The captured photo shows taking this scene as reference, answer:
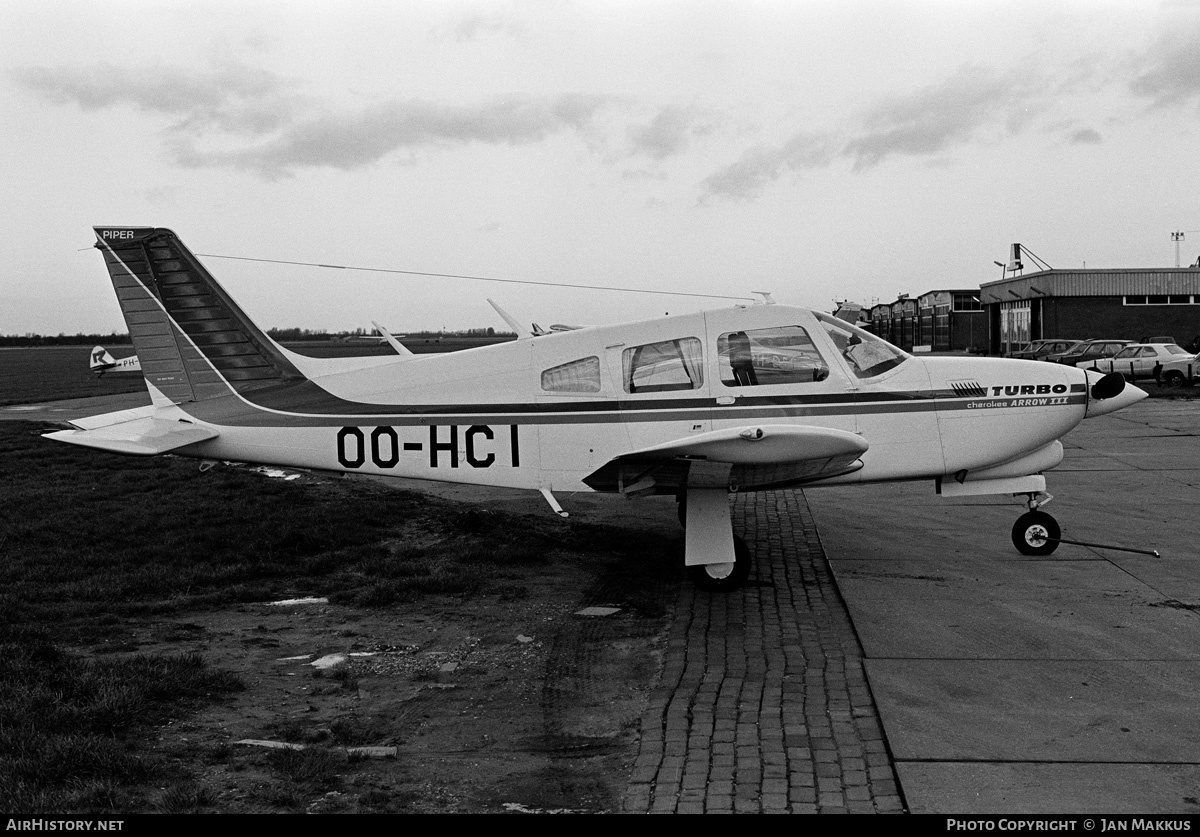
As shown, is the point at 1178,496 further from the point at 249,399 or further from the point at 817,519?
the point at 249,399

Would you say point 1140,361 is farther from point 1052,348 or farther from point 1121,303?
point 1121,303

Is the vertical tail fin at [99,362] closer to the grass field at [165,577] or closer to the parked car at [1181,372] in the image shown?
the grass field at [165,577]

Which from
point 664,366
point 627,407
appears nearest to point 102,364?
point 627,407

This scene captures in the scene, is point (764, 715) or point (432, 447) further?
point (432, 447)

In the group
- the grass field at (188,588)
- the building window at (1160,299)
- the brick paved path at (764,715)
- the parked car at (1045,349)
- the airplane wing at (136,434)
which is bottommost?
the brick paved path at (764,715)

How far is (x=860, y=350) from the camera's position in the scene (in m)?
9.10

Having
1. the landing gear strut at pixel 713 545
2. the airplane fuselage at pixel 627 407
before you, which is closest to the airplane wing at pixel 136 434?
the airplane fuselage at pixel 627 407

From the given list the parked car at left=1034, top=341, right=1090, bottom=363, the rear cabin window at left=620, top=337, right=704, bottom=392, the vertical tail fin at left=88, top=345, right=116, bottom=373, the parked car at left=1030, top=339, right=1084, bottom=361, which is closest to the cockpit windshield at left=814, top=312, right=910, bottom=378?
the rear cabin window at left=620, top=337, right=704, bottom=392

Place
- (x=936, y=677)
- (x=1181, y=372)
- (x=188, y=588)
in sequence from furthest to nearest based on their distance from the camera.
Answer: (x=1181, y=372), (x=188, y=588), (x=936, y=677)

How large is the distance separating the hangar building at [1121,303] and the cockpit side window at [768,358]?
48835 mm

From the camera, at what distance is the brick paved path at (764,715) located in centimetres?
463

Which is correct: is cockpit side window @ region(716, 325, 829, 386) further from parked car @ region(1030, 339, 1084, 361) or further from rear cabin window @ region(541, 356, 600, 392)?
parked car @ region(1030, 339, 1084, 361)

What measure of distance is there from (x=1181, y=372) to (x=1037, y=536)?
1074 inches

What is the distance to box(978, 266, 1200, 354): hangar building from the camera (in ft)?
171
